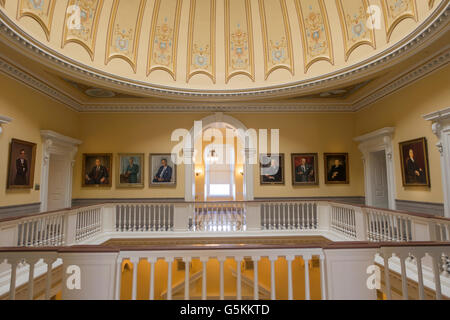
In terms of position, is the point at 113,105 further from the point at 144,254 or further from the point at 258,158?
the point at 144,254

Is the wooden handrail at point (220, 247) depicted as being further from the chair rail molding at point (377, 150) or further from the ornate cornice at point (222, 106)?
the ornate cornice at point (222, 106)

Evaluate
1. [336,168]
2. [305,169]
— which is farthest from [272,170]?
[336,168]

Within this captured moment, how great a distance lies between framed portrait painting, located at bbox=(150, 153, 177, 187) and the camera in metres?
10.9

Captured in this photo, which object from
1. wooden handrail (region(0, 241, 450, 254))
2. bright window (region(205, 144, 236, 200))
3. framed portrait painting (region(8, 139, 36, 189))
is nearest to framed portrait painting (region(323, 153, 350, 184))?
wooden handrail (region(0, 241, 450, 254))

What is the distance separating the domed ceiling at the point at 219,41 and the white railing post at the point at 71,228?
4511mm

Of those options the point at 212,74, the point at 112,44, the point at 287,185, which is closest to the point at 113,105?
the point at 112,44

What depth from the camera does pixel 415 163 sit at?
7.66 metres

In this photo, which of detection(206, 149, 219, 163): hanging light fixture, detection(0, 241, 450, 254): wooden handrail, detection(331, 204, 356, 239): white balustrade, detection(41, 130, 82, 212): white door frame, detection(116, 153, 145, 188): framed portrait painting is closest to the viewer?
detection(0, 241, 450, 254): wooden handrail

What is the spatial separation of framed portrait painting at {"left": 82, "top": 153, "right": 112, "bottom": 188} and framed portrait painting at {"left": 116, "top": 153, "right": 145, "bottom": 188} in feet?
1.44

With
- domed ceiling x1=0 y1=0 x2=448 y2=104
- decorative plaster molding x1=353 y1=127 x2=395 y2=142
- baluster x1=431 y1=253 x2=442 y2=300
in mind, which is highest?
domed ceiling x1=0 y1=0 x2=448 y2=104

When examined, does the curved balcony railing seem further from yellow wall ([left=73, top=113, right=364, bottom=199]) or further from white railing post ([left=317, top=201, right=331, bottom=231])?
yellow wall ([left=73, top=113, right=364, bottom=199])

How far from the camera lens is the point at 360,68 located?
26.4ft

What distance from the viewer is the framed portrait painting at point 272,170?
11.0 meters

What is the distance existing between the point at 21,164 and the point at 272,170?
28.9 ft
